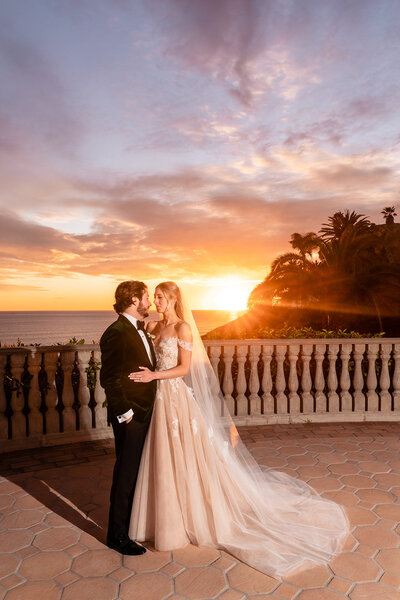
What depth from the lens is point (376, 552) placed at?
3.48 m

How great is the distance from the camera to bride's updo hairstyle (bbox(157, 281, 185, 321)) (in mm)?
3812

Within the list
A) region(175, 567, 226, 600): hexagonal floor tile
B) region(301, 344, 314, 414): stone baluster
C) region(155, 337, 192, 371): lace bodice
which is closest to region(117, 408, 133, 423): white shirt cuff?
region(155, 337, 192, 371): lace bodice

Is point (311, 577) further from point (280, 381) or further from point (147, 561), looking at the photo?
point (280, 381)

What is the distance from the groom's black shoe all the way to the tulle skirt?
128mm

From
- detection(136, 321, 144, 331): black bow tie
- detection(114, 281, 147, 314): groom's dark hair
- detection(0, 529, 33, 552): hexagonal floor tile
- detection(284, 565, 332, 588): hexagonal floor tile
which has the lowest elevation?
detection(284, 565, 332, 588): hexagonal floor tile

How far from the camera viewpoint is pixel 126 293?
3.51 meters

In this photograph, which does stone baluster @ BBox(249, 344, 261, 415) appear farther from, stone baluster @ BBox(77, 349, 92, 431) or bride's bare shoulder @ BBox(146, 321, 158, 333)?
bride's bare shoulder @ BBox(146, 321, 158, 333)

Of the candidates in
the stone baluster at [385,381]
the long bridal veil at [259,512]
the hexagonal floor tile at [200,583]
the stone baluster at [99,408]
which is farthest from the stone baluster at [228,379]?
the hexagonal floor tile at [200,583]

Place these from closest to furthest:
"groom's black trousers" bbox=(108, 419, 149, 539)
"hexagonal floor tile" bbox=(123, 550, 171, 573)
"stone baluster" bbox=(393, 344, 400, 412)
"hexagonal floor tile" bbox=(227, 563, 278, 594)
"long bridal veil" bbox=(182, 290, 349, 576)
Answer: "hexagonal floor tile" bbox=(227, 563, 278, 594) < "hexagonal floor tile" bbox=(123, 550, 171, 573) < "long bridal veil" bbox=(182, 290, 349, 576) < "groom's black trousers" bbox=(108, 419, 149, 539) < "stone baluster" bbox=(393, 344, 400, 412)

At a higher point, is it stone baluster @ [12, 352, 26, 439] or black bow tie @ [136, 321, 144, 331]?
black bow tie @ [136, 321, 144, 331]

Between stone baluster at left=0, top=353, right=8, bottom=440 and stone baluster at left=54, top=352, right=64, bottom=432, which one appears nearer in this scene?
stone baluster at left=0, top=353, right=8, bottom=440

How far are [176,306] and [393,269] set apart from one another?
11751 millimetres

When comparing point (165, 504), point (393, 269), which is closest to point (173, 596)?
point (165, 504)

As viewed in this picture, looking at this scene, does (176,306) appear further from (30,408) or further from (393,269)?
(393,269)
